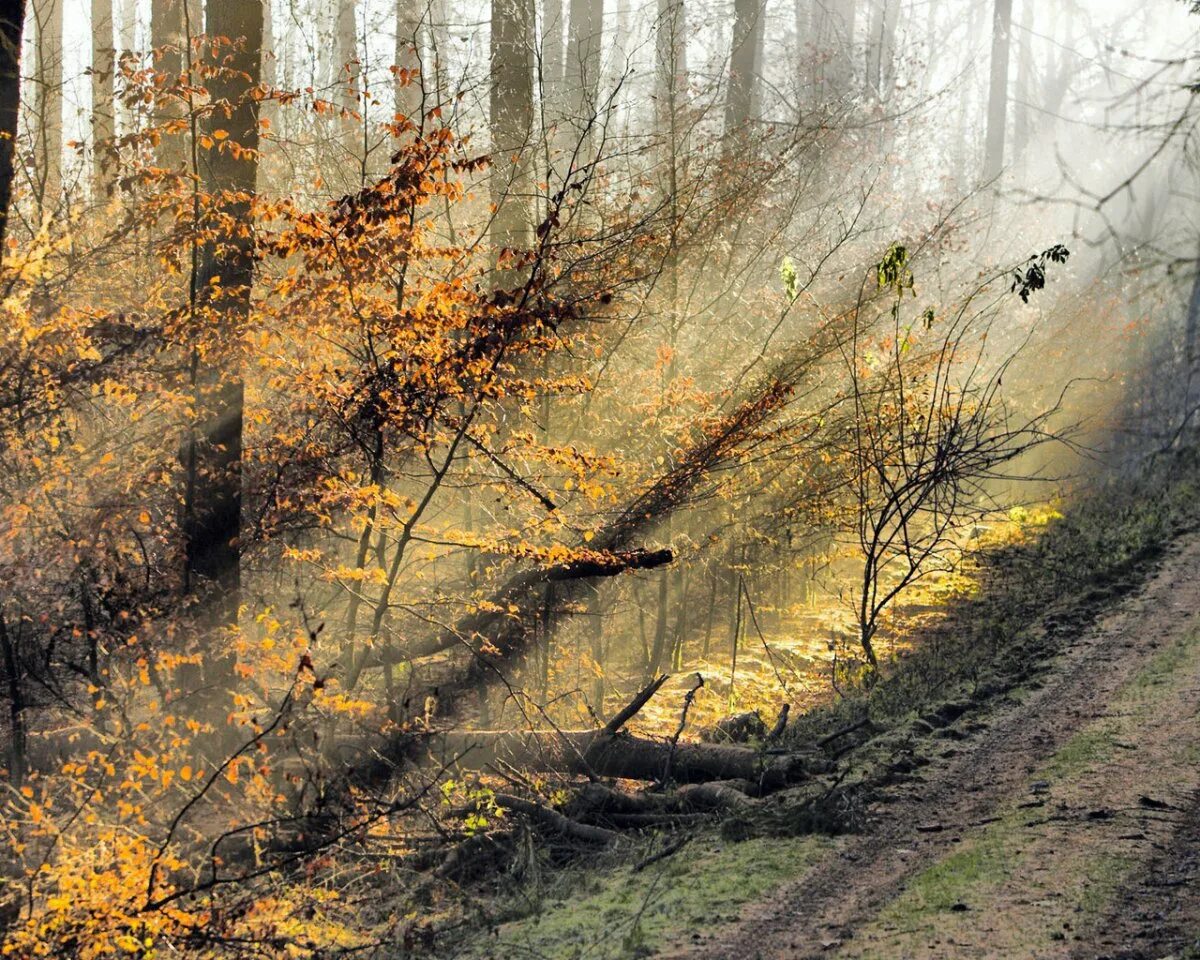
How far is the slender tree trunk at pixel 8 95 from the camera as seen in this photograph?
306 inches

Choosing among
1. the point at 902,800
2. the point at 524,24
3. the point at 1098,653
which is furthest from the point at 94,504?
the point at 1098,653

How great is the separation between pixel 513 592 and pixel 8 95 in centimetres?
586

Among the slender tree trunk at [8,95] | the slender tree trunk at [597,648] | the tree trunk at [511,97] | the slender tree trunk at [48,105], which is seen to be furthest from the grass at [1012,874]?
the slender tree trunk at [48,105]

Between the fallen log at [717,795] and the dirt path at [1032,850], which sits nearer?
the dirt path at [1032,850]

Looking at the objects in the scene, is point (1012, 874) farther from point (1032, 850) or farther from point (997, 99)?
point (997, 99)

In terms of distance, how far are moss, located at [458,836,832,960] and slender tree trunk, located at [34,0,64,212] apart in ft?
22.9

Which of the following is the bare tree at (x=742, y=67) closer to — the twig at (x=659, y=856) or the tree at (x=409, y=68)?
the tree at (x=409, y=68)

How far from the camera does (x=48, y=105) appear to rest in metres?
16.5

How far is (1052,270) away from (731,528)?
20.8 meters

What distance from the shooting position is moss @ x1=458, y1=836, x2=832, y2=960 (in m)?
5.71

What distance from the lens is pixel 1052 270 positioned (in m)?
30.5

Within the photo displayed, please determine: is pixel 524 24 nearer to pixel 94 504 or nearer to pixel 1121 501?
pixel 94 504

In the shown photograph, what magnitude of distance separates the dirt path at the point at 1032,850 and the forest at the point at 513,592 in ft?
0.11

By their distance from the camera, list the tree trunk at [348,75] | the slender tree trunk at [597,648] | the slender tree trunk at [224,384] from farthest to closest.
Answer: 1. the slender tree trunk at [597,648]
2. the tree trunk at [348,75]
3. the slender tree trunk at [224,384]
